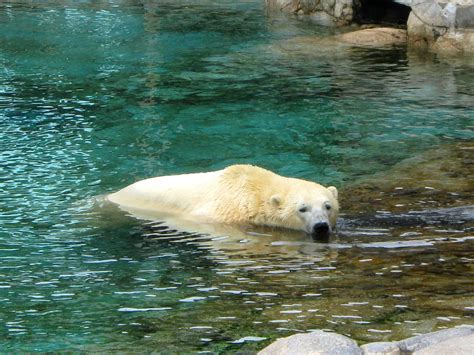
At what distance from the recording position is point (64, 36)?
1905 centimetres

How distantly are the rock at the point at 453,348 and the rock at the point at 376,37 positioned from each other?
1382cm

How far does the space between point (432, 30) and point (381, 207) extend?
944 centimetres

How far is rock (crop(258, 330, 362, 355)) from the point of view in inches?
157

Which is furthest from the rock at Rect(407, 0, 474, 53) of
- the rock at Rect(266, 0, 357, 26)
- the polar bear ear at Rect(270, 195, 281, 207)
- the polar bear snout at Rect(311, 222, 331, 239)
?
the polar bear snout at Rect(311, 222, 331, 239)

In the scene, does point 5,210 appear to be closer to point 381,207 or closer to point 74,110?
point 381,207

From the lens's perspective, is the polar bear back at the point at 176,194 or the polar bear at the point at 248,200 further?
the polar bear back at the point at 176,194

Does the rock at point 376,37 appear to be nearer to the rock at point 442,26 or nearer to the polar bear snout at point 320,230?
the rock at point 442,26

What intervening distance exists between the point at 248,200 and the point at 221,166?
2.48m

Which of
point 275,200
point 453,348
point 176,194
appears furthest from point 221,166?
point 453,348

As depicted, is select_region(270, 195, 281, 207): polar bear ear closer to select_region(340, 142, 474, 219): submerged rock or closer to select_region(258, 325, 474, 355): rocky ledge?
select_region(340, 142, 474, 219): submerged rock

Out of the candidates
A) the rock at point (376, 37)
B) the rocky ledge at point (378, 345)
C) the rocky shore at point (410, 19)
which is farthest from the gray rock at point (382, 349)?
the rock at point (376, 37)

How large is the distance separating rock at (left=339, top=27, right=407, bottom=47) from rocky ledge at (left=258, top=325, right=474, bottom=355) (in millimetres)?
13704

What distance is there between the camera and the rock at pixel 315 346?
398cm

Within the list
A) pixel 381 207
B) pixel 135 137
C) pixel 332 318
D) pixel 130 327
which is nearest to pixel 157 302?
pixel 130 327
